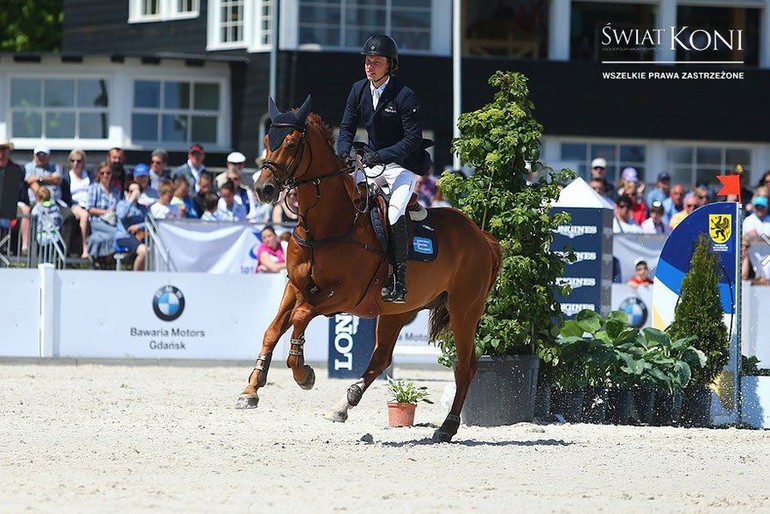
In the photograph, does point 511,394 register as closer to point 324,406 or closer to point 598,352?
point 598,352

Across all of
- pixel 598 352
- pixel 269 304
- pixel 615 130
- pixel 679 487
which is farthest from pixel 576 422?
pixel 615 130

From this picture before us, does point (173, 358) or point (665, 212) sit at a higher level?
point (665, 212)

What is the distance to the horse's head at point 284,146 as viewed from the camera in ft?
31.6

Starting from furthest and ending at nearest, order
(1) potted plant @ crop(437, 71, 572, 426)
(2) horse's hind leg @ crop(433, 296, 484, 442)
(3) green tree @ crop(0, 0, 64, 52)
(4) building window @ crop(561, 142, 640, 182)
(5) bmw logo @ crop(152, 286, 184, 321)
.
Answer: (3) green tree @ crop(0, 0, 64, 52) → (4) building window @ crop(561, 142, 640, 182) → (5) bmw logo @ crop(152, 286, 184, 321) → (1) potted plant @ crop(437, 71, 572, 426) → (2) horse's hind leg @ crop(433, 296, 484, 442)

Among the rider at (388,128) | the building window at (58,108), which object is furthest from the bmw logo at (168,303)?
the building window at (58,108)

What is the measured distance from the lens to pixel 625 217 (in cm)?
2091

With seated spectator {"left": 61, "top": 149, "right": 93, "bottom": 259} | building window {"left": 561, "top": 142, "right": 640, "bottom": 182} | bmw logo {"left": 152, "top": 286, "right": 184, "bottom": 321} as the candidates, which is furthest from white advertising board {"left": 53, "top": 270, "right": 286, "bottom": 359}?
building window {"left": 561, "top": 142, "right": 640, "bottom": 182}

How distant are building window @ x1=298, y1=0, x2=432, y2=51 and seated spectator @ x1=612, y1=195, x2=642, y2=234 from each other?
9818 millimetres

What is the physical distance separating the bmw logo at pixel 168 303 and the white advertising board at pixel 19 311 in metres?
1.56

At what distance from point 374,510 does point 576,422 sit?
553 cm

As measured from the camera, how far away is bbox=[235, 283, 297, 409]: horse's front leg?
9556mm

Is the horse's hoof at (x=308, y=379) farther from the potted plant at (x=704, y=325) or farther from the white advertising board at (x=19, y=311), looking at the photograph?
the white advertising board at (x=19, y=311)

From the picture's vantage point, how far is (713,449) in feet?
35.7

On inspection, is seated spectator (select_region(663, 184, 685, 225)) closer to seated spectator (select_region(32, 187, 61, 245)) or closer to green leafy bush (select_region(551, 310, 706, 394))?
green leafy bush (select_region(551, 310, 706, 394))
